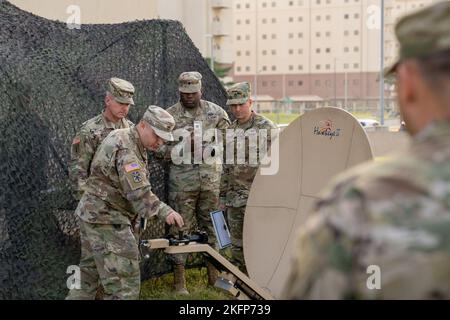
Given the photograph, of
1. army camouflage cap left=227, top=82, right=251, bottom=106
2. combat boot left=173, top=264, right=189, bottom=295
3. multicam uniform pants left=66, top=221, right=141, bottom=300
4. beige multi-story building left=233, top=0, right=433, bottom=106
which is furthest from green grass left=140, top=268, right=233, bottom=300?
beige multi-story building left=233, top=0, right=433, bottom=106

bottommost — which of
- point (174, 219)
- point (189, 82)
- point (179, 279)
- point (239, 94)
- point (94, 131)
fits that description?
point (179, 279)

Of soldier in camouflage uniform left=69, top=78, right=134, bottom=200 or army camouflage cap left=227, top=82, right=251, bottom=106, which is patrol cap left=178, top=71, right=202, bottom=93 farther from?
soldier in camouflage uniform left=69, top=78, right=134, bottom=200

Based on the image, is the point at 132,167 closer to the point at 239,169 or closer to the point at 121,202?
the point at 121,202

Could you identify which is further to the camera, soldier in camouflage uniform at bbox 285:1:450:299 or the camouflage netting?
the camouflage netting

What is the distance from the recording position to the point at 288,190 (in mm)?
6141

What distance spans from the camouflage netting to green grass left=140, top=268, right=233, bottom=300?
14cm

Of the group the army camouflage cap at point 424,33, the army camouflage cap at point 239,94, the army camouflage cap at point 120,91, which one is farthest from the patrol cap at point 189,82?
the army camouflage cap at point 424,33

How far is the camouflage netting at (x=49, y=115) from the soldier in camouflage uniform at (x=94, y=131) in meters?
0.16

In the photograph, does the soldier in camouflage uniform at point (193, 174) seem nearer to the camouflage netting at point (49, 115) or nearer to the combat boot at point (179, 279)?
the combat boot at point (179, 279)

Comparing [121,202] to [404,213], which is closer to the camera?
[404,213]

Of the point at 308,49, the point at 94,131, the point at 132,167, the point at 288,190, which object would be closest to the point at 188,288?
the point at 288,190

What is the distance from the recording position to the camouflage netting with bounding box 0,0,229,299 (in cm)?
573

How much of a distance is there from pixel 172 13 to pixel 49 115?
26.9m
